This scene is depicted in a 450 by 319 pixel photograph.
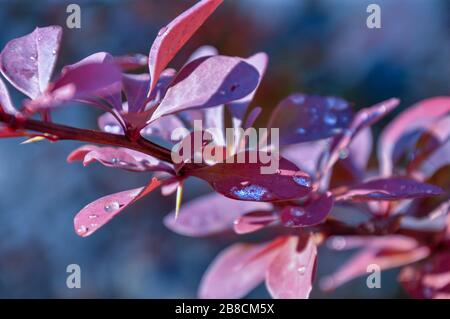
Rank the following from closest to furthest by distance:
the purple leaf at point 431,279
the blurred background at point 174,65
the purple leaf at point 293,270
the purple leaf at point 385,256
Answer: the purple leaf at point 293,270
the purple leaf at point 431,279
the purple leaf at point 385,256
the blurred background at point 174,65

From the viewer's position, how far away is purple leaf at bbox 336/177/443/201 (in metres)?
A: 0.53

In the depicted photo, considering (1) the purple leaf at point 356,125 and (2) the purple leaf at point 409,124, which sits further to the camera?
(2) the purple leaf at point 409,124

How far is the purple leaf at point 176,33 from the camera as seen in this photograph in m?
0.47

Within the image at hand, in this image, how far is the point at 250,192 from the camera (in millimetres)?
493

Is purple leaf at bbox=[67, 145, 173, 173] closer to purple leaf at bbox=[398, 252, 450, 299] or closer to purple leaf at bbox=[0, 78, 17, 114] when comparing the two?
purple leaf at bbox=[0, 78, 17, 114]

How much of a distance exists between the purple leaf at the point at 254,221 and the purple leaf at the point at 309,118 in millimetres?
78

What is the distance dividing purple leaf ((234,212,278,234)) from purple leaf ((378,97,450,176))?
222mm

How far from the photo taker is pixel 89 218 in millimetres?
492

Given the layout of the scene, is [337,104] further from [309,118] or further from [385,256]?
[385,256]

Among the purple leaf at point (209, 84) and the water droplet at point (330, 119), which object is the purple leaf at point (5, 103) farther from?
the water droplet at point (330, 119)

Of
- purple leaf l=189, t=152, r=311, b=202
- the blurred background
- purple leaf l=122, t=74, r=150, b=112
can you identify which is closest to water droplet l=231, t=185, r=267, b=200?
purple leaf l=189, t=152, r=311, b=202

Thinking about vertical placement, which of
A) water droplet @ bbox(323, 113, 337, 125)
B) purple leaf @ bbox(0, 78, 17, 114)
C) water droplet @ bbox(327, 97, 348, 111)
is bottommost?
water droplet @ bbox(323, 113, 337, 125)

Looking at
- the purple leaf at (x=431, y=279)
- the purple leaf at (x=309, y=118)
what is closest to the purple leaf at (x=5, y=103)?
the purple leaf at (x=309, y=118)

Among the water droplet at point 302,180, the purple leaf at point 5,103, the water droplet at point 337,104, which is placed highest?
the purple leaf at point 5,103
